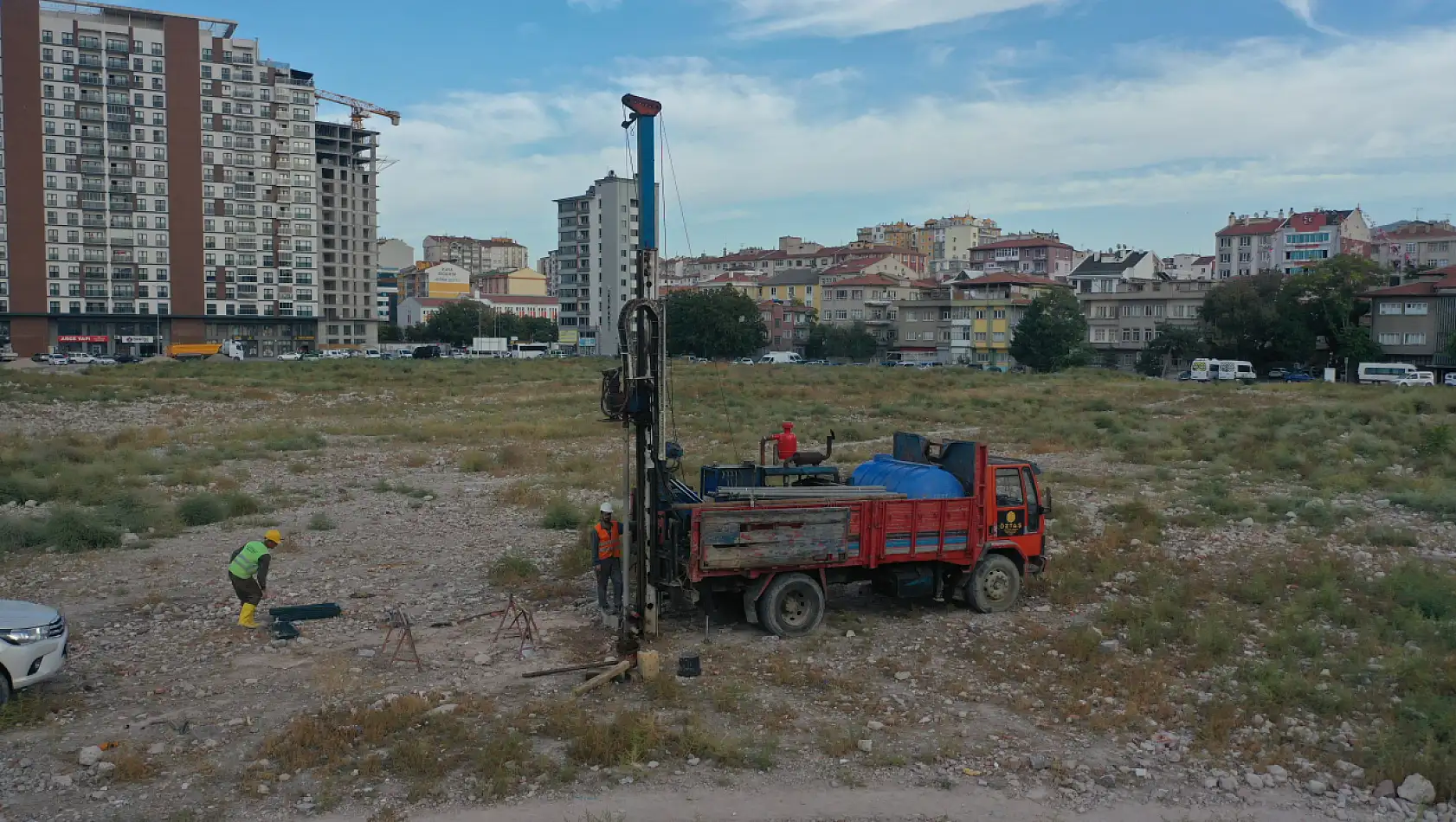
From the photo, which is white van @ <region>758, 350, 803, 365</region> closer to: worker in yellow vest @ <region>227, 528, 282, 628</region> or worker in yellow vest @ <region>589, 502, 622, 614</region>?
worker in yellow vest @ <region>589, 502, 622, 614</region>

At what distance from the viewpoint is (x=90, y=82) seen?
107 meters

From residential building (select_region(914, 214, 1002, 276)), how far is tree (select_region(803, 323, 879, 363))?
202ft

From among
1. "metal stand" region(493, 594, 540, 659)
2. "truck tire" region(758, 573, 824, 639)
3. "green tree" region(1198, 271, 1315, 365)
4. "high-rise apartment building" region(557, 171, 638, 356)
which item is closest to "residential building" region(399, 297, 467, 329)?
"high-rise apartment building" region(557, 171, 638, 356)

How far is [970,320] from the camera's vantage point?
10525 centimetres

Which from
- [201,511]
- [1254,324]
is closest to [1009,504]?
[201,511]

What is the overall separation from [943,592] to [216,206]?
11622 centimetres

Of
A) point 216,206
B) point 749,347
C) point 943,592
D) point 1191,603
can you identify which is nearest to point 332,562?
point 943,592

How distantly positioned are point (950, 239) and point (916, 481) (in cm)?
17819

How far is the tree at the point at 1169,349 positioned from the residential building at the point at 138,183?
277 feet

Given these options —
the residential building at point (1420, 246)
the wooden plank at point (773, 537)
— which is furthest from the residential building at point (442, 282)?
the wooden plank at point (773, 537)

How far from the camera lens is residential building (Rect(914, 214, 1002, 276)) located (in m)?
183

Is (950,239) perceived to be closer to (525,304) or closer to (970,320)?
(525,304)

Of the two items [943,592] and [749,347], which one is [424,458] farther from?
[749,347]

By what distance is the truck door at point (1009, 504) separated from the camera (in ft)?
46.8
